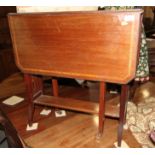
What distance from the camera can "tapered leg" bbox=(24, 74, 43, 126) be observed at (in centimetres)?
223

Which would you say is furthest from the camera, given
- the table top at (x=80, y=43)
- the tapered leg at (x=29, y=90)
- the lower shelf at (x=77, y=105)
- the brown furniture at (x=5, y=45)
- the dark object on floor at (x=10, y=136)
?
the brown furniture at (x=5, y=45)

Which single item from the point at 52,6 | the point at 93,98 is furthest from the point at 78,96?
the point at 52,6

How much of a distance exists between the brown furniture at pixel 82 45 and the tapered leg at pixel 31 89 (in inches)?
4.8

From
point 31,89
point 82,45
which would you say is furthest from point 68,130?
Answer: point 82,45

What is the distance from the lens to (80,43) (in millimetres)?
1745

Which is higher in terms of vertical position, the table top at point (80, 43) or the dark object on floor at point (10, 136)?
the table top at point (80, 43)

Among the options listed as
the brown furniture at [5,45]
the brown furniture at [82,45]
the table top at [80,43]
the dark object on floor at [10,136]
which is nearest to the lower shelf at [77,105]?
the brown furniture at [82,45]

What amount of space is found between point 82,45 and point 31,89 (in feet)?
2.72

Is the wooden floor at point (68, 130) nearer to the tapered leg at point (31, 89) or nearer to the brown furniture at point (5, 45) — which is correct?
the tapered leg at point (31, 89)

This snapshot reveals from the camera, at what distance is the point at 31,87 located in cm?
226

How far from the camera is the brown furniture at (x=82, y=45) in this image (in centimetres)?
157

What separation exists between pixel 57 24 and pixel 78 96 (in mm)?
1521

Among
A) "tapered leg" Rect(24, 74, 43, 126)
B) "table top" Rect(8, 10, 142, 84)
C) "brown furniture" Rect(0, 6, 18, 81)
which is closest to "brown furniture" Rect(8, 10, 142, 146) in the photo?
"table top" Rect(8, 10, 142, 84)

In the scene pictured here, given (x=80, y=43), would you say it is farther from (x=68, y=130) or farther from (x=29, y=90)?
(x=68, y=130)
